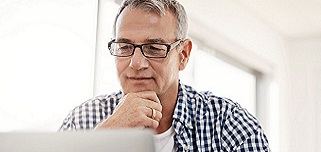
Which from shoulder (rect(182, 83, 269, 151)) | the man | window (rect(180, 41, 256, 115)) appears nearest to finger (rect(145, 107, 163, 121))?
the man

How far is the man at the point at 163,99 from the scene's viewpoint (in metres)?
1.37

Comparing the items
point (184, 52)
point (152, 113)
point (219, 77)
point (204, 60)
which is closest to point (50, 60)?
point (184, 52)

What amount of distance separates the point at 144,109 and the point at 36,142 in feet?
2.28

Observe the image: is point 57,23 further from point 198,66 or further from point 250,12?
point 250,12

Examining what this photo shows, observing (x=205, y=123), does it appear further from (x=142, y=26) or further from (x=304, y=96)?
(x=304, y=96)

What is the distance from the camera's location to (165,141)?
1488mm

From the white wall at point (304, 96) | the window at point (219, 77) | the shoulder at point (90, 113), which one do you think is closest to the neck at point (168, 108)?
the shoulder at point (90, 113)

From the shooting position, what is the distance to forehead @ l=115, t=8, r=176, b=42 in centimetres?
138

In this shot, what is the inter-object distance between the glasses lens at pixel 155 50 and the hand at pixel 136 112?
97 millimetres

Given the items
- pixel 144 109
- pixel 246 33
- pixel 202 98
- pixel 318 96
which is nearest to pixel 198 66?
pixel 246 33

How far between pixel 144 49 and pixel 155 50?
4 cm

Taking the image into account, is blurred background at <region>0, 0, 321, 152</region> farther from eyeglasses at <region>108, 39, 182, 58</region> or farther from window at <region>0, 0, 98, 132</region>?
eyeglasses at <region>108, 39, 182, 58</region>

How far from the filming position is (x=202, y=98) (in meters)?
1.61

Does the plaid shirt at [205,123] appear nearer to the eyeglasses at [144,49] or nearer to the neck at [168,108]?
the neck at [168,108]
